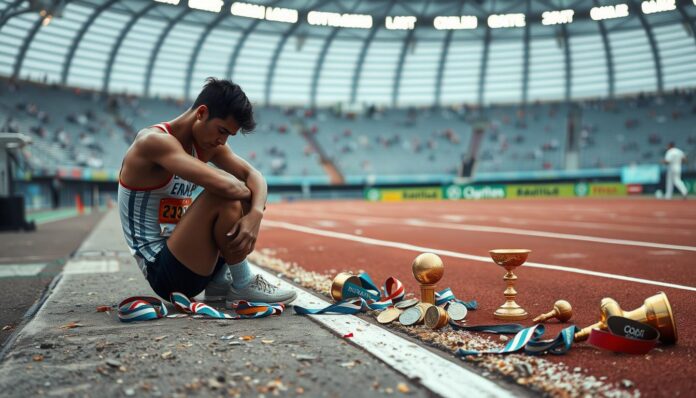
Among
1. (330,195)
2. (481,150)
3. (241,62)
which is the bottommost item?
(330,195)

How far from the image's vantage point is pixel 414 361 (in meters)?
2.47

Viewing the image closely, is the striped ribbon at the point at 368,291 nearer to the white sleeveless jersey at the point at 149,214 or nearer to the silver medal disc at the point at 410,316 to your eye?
the silver medal disc at the point at 410,316

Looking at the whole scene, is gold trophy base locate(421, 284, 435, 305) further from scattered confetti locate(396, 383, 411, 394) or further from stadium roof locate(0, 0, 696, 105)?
stadium roof locate(0, 0, 696, 105)

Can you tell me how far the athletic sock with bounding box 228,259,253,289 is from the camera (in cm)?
372

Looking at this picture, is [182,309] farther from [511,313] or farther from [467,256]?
[467,256]

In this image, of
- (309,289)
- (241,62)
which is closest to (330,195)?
(241,62)

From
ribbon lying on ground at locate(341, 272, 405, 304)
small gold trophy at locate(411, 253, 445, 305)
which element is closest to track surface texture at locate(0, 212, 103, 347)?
ribbon lying on ground at locate(341, 272, 405, 304)

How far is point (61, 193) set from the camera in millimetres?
35750

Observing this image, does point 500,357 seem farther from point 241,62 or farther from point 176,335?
point 241,62

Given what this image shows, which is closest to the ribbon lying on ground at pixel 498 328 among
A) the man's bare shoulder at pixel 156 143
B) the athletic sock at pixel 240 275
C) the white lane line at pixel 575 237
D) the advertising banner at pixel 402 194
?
the athletic sock at pixel 240 275

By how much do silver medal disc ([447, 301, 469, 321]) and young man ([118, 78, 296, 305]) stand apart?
3.48ft

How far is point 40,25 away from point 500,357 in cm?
4001

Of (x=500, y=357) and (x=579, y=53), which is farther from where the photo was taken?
(x=579, y=53)

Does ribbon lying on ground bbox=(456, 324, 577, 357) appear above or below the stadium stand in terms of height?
below
